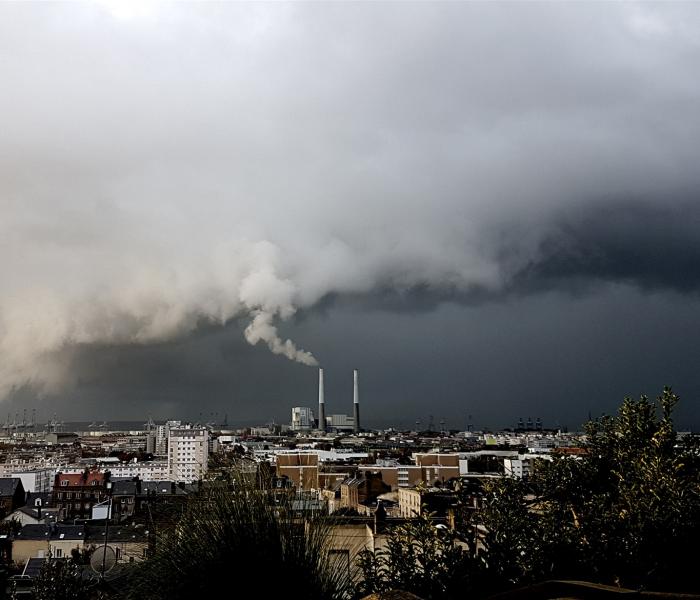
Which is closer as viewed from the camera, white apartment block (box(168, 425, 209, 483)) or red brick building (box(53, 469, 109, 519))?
red brick building (box(53, 469, 109, 519))

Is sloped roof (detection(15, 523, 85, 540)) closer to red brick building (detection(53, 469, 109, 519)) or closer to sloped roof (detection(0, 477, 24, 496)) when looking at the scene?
red brick building (detection(53, 469, 109, 519))

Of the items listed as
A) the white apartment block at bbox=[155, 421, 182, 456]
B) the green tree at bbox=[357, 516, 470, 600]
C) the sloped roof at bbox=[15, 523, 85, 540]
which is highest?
the green tree at bbox=[357, 516, 470, 600]

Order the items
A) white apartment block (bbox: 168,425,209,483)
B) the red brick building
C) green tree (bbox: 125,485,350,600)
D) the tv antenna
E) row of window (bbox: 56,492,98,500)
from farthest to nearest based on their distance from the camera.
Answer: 1. white apartment block (bbox: 168,425,209,483)
2. row of window (bbox: 56,492,98,500)
3. the red brick building
4. the tv antenna
5. green tree (bbox: 125,485,350,600)

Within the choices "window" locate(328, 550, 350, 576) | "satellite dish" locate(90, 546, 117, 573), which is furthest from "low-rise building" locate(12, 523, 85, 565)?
"window" locate(328, 550, 350, 576)

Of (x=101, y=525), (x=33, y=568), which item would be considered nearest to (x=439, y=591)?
(x=33, y=568)

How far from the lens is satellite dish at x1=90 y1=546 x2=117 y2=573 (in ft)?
36.6

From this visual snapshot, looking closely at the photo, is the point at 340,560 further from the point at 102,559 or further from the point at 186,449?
the point at 186,449

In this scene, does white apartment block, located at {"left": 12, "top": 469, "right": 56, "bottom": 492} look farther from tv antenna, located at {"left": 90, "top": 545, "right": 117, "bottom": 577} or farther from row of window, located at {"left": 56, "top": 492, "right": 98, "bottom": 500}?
tv antenna, located at {"left": 90, "top": 545, "right": 117, "bottom": 577}

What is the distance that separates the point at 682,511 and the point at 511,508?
224cm

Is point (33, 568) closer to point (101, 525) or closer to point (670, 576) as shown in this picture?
point (101, 525)

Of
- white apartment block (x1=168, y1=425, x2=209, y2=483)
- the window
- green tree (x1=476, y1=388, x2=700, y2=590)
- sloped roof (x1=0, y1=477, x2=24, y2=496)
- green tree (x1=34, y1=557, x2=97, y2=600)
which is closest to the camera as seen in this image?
the window

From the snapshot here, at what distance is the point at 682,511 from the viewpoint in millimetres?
8320

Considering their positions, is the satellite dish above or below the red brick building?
above

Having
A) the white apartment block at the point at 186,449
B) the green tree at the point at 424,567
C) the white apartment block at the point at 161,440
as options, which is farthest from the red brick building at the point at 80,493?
the white apartment block at the point at 161,440
